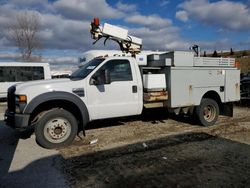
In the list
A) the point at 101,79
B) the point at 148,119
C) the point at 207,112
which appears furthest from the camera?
the point at 148,119

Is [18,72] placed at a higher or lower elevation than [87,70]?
lower

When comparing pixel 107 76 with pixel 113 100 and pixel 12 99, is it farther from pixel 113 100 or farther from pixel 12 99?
pixel 12 99

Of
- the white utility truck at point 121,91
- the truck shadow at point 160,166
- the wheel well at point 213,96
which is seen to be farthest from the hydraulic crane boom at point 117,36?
the truck shadow at point 160,166

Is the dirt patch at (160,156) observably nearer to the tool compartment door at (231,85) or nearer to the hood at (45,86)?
the tool compartment door at (231,85)

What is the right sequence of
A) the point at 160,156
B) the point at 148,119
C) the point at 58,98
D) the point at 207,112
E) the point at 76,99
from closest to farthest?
the point at 160,156
the point at 58,98
the point at 76,99
the point at 207,112
the point at 148,119

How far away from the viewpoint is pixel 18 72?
17844 mm

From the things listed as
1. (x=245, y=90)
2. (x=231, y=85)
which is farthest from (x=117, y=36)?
(x=245, y=90)

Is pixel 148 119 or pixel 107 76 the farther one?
pixel 148 119

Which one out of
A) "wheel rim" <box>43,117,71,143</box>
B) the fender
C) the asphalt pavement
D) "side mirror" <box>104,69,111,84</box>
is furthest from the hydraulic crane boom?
the asphalt pavement

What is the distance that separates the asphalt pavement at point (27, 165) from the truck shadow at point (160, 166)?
1.6 inches

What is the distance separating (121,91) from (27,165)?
9.70ft

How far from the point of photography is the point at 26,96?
6.41 meters

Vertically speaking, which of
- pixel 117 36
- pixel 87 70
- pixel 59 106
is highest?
pixel 117 36

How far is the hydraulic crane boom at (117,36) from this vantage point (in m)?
8.33
